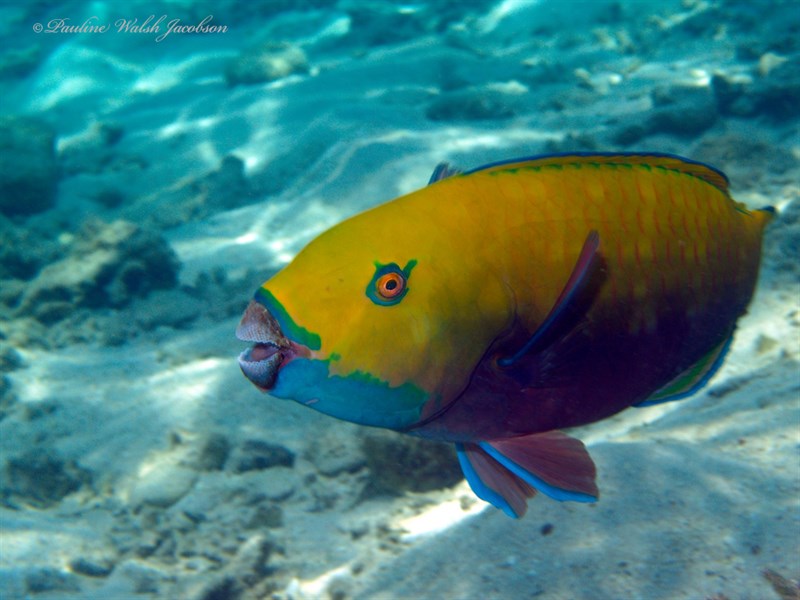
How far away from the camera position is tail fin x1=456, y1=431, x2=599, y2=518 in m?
0.99

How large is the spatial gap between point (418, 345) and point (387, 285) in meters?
0.11

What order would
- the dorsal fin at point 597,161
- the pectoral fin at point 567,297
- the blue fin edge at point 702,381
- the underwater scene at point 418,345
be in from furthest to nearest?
the blue fin edge at point 702,381, the dorsal fin at point 597,161, the underwater scene at point 418,345, the pectoral fin at point 567,297

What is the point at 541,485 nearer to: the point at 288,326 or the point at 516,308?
the point at 516,308

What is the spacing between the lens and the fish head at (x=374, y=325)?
0.84m

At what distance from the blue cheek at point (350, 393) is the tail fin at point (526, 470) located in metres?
0.25

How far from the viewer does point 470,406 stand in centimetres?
93

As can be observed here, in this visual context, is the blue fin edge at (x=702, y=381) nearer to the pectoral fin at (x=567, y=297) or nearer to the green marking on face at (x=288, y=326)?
the pectoral fin at (x=567, y=297)

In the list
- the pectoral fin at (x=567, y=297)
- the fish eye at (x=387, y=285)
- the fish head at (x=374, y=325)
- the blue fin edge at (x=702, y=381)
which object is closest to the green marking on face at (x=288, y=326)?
the fish head at (x=374, y=325)

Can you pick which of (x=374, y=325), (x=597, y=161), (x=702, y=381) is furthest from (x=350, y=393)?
(x=702, y=381)

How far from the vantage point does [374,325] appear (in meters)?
0.85

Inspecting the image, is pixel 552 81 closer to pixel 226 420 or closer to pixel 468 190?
pixel 226 420

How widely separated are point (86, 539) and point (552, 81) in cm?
1113

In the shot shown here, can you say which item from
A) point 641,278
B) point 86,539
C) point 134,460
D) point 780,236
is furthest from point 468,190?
point 780,236

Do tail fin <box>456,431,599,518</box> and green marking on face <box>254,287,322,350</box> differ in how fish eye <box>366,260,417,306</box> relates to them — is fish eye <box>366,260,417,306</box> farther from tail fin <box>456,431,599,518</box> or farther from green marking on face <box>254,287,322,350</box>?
tail fin <box>456,431,599,518</box>
